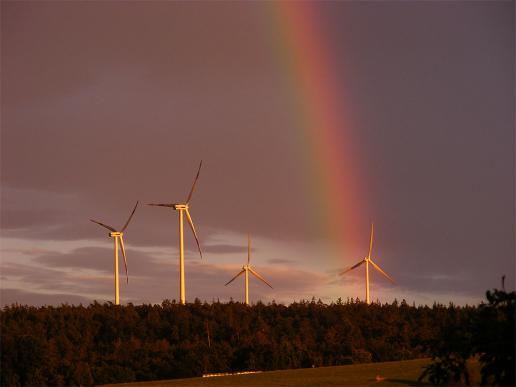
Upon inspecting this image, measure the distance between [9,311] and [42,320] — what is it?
6948 millimetres

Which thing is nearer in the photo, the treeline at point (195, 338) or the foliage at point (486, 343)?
the foliage at point (486, 343)

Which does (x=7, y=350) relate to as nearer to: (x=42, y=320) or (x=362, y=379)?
(x=42, y=320)

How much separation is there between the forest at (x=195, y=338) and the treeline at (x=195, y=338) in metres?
0.14

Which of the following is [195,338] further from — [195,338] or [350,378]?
[350,378]

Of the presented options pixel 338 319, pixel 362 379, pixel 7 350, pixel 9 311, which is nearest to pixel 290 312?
pixel 338 319

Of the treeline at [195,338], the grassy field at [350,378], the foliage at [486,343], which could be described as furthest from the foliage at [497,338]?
the treeline at [195,338]

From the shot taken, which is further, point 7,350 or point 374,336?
point 374,336

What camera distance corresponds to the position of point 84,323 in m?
144

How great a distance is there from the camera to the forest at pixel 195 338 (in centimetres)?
10906

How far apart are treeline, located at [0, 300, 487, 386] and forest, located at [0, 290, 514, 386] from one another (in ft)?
0.47

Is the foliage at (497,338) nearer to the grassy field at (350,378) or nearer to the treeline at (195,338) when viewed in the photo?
the grassy field at (350,378)

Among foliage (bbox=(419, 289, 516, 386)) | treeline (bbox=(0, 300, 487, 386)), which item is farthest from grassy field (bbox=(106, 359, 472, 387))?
treeline (bbox=(0, 300, 487, 386))

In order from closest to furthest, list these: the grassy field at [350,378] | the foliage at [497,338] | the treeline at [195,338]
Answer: the foliage at [497,338] < the grassy field at [350,378] < the treeline at [195,338]

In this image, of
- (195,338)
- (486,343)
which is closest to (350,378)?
(486,343)
